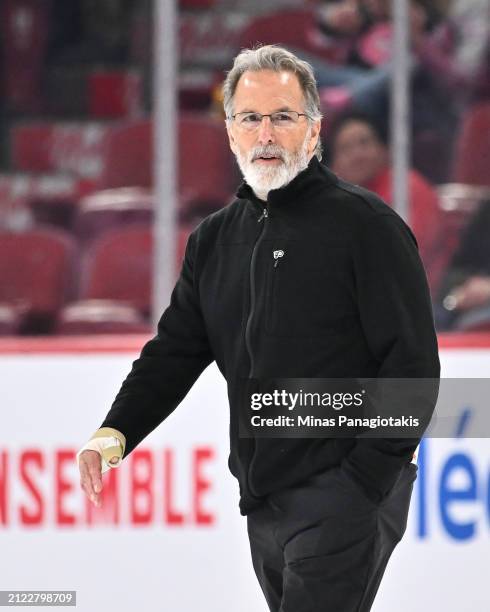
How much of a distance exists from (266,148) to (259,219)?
124 millimetres

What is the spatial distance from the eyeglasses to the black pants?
51cm

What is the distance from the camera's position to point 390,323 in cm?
191

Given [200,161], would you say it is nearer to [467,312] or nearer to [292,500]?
[467,312]

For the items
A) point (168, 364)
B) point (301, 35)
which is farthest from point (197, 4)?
point (168, 364)

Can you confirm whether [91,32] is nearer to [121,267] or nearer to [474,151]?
[121,267]

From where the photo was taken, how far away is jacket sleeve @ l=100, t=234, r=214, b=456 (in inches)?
85.0

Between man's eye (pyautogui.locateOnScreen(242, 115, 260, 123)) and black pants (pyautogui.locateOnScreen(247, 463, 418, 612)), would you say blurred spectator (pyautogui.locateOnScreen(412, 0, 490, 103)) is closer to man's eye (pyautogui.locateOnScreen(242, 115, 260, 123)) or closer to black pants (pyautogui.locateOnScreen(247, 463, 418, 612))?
man's eye (pyautogui.locateOnScreen(242, 115, 260, 123))

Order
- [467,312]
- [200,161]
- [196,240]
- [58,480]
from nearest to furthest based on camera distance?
1. [196,240]
2. [58,480]
3. [467,312]
4. [200,161]

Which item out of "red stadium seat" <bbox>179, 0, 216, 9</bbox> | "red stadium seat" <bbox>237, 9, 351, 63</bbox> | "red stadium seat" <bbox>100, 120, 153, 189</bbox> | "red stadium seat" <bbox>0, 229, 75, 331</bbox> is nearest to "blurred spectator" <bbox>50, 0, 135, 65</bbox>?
"red stadium seat" <bbox>179, 0, 216, 9</bbox>

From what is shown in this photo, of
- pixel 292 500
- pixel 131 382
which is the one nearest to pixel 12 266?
pixel 131 382

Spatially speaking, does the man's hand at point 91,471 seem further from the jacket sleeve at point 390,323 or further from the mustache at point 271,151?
the mustache at point 271,151

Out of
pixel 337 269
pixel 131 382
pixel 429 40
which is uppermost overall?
pixel 429 40

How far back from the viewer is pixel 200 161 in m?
4.29

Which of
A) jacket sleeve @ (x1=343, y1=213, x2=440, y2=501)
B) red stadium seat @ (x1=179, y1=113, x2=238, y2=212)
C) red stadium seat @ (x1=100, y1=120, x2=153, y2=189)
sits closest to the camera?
jacket sleeve @ (x1=343, y1=213, x2=440, y2=501)
